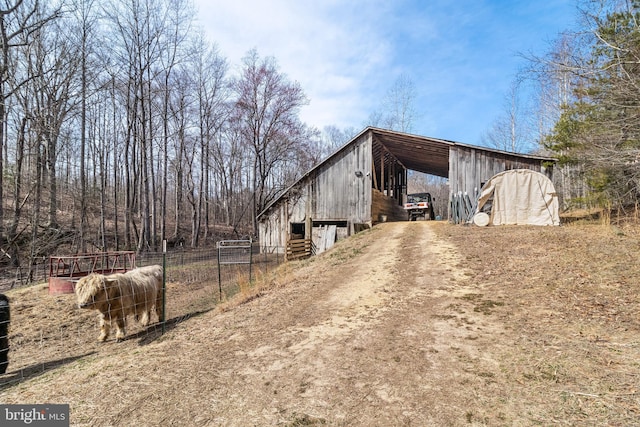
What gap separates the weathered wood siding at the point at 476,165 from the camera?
14.2 m

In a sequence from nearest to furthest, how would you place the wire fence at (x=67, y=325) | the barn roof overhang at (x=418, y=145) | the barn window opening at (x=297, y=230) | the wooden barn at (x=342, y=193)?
the wire fence at (x=67, y=325)
the barn roof overhang at (x=418, y=145)
the wooden barn at (x=342, y=193)
the barn window opening at (x=297, y=230)

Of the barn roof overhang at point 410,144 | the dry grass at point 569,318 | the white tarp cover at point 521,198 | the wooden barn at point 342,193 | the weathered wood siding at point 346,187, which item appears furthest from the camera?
the weathered wood siding at point 346,187

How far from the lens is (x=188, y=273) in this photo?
13.2m

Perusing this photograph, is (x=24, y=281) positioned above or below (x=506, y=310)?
below

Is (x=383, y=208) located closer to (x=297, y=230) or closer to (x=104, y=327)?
(x=297, y=230)

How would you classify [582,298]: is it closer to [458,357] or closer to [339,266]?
[458,357]

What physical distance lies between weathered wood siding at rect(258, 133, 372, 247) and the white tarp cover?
6382 millimetres

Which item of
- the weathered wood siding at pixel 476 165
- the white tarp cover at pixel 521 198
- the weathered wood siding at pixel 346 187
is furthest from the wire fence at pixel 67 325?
the weathered wood siding at pixel 476 165

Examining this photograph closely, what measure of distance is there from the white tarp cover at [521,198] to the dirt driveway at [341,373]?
8075mm

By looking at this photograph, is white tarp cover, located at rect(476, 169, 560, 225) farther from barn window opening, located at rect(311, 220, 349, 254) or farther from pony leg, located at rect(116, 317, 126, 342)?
pony leg, located at rect(116, 317, 126, 342)

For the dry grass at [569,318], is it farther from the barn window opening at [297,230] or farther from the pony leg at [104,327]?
the barn window opening at [297,230]

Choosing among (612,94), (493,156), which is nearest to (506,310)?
(612,94)

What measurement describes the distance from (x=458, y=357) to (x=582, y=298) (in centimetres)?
312

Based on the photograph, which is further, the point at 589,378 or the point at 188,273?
the point at 188,273
